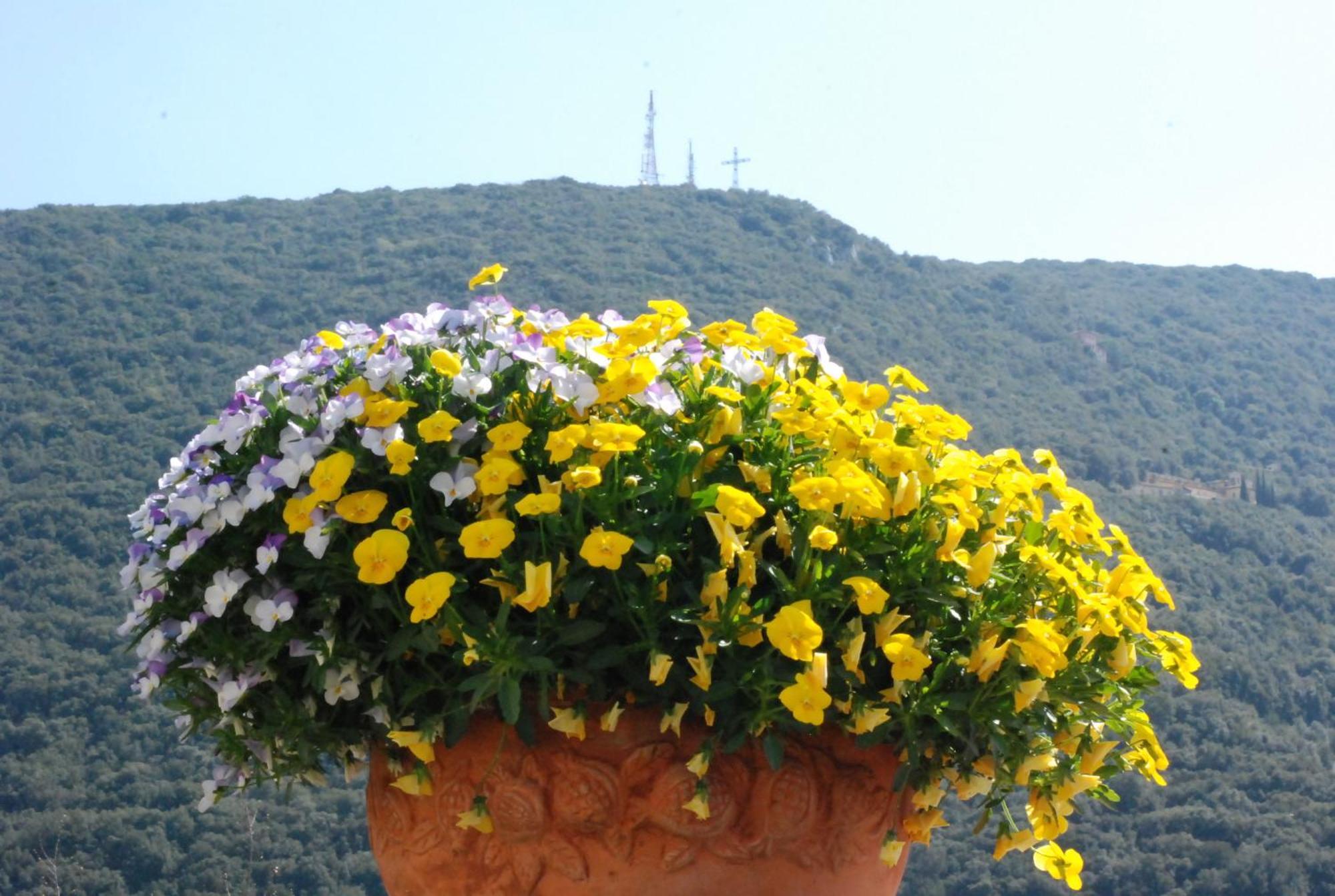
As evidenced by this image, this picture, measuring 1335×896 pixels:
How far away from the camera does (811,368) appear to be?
2.29 m

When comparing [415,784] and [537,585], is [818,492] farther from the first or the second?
[415,784]

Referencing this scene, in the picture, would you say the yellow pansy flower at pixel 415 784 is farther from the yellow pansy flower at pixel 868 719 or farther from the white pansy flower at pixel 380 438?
the yellow pansy flower at pixel 868 719

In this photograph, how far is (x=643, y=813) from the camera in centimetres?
204

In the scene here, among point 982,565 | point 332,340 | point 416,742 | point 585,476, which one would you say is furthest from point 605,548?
point 332,340

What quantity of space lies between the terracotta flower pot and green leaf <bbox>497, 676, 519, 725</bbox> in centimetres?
15

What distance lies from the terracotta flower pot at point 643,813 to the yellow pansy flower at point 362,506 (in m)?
0.34

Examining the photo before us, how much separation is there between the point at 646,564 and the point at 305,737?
22.9 inches

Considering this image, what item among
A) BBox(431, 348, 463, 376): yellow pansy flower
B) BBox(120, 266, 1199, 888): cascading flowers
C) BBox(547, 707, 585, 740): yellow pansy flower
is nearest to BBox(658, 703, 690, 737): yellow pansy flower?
BBox(120, 266, 1199, 888): cascading flowers

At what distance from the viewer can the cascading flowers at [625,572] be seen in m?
1.93

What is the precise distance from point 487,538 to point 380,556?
0.47ft

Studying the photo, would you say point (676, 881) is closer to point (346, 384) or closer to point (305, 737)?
point (305, 737)

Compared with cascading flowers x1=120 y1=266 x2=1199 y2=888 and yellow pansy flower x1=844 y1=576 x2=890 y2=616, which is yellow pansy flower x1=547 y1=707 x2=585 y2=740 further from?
yellow pansy flower x1=844 y1=576 x2=890 y2=616

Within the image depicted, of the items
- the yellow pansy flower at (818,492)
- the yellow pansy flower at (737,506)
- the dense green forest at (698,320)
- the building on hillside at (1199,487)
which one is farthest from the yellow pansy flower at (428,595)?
the building on hillside at (1199,487)

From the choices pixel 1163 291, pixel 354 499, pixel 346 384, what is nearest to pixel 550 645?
pixel 354 499
